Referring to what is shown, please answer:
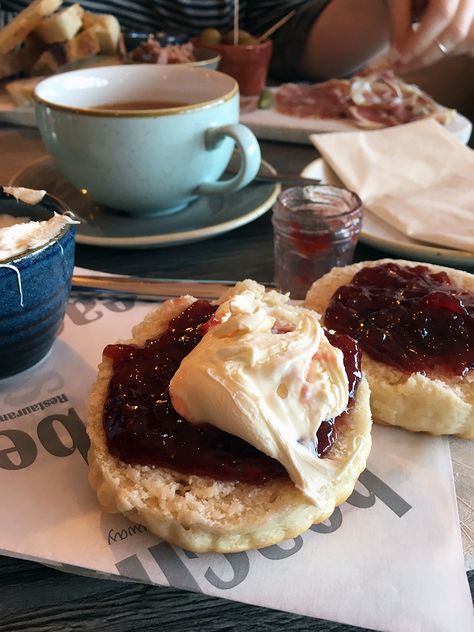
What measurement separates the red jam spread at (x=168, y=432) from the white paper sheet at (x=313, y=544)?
0.12 m

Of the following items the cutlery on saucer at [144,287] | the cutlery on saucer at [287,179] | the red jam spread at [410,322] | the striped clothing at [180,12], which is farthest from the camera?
the striped clothing at [180,12]

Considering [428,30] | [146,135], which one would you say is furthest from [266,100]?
[146,135]

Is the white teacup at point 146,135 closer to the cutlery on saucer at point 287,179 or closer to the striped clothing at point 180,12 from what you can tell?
the cutlery on saucer at point 287,179

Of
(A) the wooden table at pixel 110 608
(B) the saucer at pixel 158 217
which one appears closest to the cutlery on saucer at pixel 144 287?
(B) the saucer at pixel 158 217

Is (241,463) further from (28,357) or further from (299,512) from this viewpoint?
(28,357)

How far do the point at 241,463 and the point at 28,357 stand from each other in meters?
0.56

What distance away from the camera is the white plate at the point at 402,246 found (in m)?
1.59

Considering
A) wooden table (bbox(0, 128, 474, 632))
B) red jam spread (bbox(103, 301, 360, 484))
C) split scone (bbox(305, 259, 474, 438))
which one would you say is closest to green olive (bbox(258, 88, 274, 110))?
split scone (bbox(305, 259, 474, 438))

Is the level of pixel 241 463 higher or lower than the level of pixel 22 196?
lower

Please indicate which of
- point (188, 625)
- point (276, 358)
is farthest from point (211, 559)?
point (276, 358)

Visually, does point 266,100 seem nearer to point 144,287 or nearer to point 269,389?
point 144,287

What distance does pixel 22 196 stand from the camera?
122cm

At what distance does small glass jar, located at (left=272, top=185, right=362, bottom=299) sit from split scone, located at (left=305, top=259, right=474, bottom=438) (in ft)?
0.71

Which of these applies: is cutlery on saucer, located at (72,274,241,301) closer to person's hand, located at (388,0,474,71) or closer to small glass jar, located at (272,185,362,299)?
small glass jar, located at (272,185,362,299)
